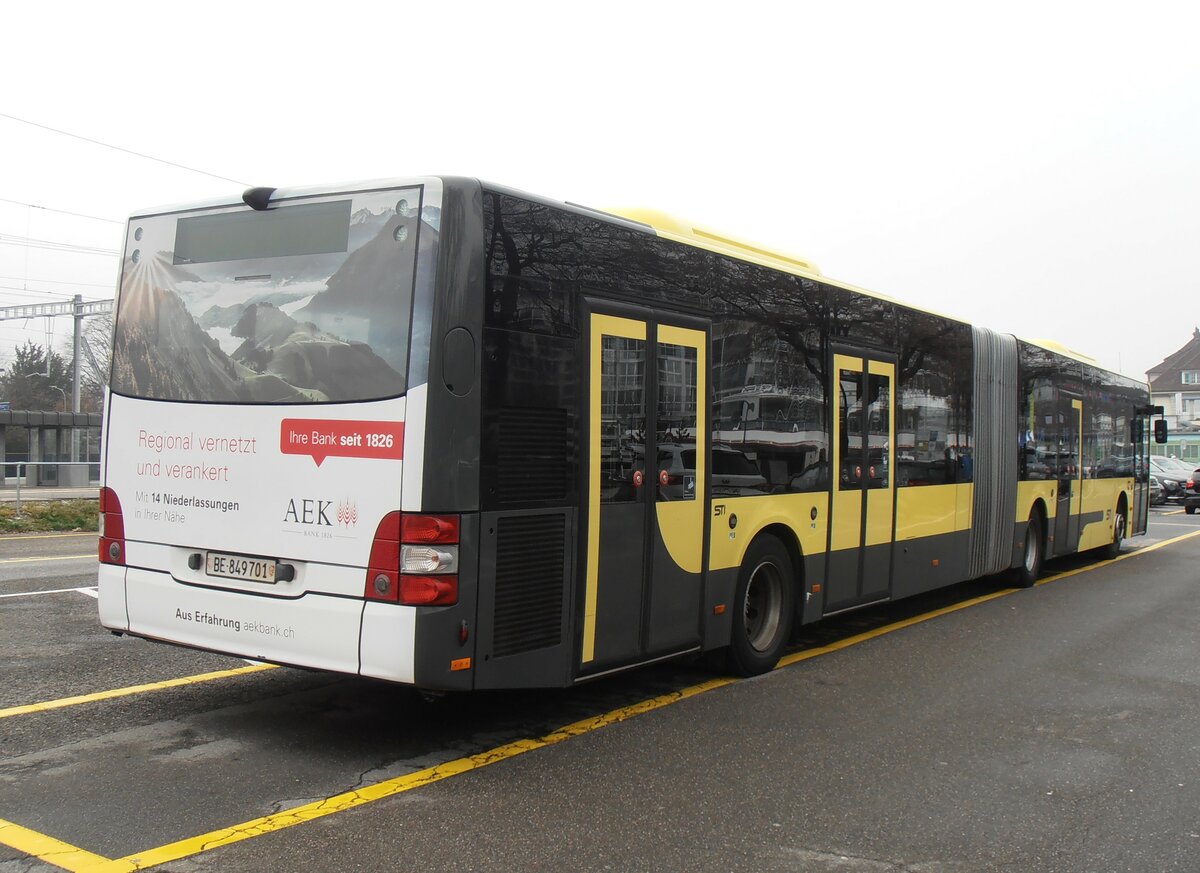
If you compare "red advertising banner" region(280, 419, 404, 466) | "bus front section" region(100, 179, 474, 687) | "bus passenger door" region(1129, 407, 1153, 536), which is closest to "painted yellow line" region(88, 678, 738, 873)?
Result: "bus front section" region(100, 179, 474, 687)

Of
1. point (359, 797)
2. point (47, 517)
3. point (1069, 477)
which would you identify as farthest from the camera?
point (47, 517)

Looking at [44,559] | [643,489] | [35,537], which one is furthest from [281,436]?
[35,537]

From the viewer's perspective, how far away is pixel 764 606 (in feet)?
25.4

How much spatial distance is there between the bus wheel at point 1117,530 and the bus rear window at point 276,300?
1456 centimetres

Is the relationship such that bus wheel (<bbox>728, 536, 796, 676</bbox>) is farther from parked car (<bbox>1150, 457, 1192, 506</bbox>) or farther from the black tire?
parked car (<bbox>1150, 457, 1192, 506</bbox>)

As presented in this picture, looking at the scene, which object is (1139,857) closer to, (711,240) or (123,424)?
(711,240)

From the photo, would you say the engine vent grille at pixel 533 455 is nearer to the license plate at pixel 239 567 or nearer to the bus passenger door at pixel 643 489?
the bus passenger door at pixel 643 489

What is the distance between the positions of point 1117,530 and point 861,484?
32.3ft

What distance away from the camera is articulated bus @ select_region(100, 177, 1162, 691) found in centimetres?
497

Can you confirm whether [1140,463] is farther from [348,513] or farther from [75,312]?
[75,312]

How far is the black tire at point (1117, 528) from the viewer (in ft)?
53.9

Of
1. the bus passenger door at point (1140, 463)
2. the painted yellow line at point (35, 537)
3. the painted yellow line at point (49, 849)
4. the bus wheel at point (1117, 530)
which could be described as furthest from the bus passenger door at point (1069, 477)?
the painted yellow line at point (35, 537)

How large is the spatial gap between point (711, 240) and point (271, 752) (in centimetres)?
438

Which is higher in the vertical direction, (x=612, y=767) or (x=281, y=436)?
(x=281, y=436)
